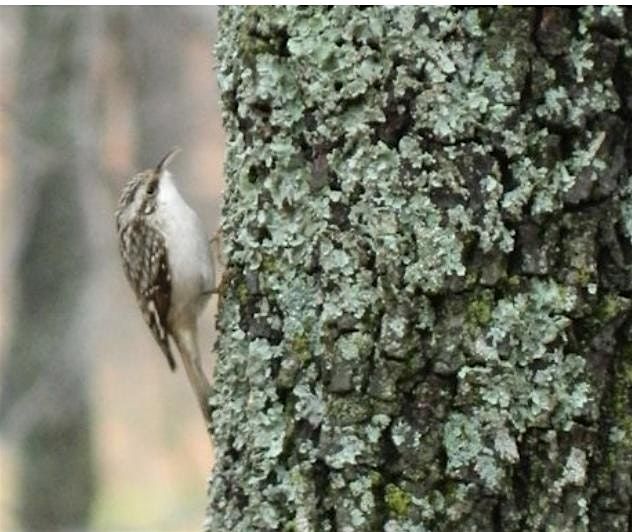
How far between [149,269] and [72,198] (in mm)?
3761

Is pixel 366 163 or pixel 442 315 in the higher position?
pixel 366 163

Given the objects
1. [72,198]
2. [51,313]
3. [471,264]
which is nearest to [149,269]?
[471,264]

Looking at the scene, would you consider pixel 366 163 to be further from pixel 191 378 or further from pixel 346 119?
pixel 191 378

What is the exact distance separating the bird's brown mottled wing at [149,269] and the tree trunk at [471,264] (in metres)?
1.61

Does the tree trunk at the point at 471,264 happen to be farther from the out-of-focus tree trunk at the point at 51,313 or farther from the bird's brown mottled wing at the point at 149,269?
the out-of-focus tree trunk at the point at 51,313

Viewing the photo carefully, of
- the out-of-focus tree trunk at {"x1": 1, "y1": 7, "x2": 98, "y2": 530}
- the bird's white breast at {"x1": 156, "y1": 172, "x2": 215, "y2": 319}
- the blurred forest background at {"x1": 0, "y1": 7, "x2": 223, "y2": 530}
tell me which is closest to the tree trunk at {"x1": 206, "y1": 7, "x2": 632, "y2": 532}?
the bird's white breast at {"x1": 156, "y1": 172, "x2": 215, "y2": 319}

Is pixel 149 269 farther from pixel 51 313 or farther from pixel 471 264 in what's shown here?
pixel 51 313

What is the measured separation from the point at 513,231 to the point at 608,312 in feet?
0.66

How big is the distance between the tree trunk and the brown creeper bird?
1.47 m

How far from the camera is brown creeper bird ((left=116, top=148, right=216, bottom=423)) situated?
154 inches

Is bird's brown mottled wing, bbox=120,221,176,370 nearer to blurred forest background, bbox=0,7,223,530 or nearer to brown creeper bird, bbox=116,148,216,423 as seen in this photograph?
brown creeper bird, bbox=116,148,216,423

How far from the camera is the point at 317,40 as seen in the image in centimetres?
245

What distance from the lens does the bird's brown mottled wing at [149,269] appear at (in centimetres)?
403

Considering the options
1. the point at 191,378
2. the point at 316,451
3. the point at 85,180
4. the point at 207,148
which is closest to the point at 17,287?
the point at 85,180
